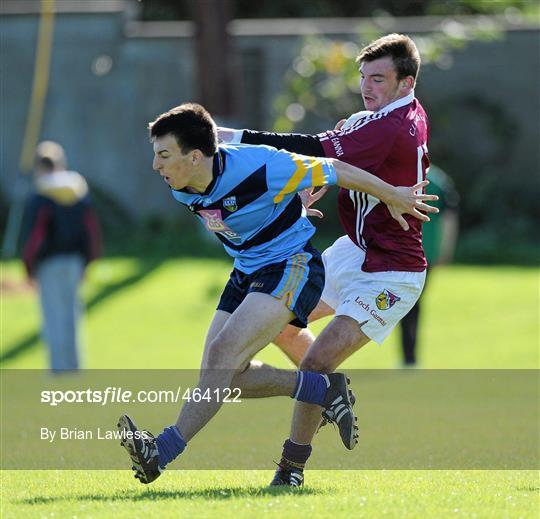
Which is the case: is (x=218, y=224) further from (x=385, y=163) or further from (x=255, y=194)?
(x=385, y=163)

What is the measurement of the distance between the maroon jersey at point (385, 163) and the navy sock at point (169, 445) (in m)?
1.61

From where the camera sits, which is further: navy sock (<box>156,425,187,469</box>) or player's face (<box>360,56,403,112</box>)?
player's face (<box>360,56,403,112</box>)

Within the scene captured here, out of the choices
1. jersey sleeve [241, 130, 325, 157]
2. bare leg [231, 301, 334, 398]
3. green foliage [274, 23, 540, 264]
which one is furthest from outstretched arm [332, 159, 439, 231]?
green foliage [274, 23, 540, 264]

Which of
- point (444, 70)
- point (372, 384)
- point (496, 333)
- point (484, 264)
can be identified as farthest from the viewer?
point (444, 70)

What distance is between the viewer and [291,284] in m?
7.53

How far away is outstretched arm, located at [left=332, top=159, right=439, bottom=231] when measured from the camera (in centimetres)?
745

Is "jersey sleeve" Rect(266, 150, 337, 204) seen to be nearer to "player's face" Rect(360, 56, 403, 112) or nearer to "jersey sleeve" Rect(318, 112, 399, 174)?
"jersey sleeve" Rect(318, 112, 399, 174)

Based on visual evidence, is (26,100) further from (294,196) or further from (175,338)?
(294,196)

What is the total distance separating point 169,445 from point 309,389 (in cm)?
90

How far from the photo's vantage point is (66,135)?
24.7m

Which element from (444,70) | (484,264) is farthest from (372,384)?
(444,70)

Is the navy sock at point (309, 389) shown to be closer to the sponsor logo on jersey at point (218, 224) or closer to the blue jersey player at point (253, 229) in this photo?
the blue jersey player at point (253, 229)

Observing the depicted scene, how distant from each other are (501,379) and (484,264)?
754 centimetres

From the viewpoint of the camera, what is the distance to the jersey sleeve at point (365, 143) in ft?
25.5
